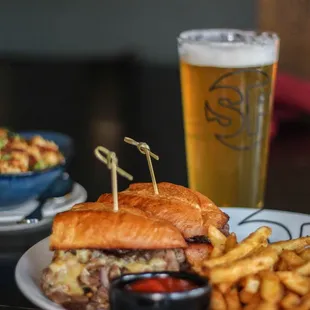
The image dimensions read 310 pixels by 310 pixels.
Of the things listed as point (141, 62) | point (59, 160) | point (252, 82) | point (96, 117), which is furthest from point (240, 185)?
point (141, 62)

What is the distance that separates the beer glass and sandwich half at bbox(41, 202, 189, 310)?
2.00 feet

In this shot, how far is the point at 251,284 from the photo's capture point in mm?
1308

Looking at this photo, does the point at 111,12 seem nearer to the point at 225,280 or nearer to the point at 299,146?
the point at 299,146

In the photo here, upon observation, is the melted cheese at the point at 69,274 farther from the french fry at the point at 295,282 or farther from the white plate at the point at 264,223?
the french fry at the point at 295,282

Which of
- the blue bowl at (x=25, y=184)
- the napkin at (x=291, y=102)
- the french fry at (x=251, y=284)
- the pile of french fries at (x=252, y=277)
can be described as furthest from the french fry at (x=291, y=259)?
the napkin at (x=291, y=102)

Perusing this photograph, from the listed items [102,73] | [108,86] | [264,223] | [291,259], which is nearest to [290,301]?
[291,259]

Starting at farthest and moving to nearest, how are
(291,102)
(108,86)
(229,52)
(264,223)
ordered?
1. (108,86)
2. (291,102)
3. (229,52)
4. (264,223)

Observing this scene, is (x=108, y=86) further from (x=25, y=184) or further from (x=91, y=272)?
(x=91, y=272)

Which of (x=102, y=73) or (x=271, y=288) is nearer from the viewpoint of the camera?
(x=271, y=288)

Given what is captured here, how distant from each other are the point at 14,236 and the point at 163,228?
20.5 inches

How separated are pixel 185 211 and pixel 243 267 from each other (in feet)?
0.57

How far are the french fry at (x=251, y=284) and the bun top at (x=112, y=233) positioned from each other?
0.12 metres

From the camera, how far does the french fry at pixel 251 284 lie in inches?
51.4

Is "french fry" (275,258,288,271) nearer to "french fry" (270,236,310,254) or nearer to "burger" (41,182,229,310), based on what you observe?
"french fry" (270,236,310,254)
